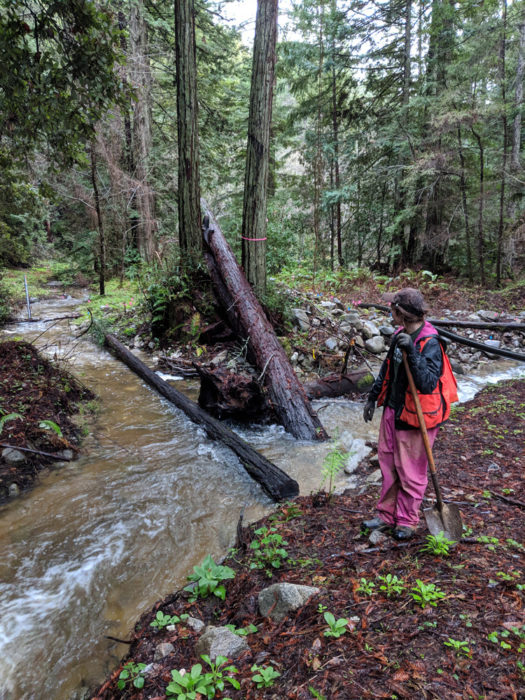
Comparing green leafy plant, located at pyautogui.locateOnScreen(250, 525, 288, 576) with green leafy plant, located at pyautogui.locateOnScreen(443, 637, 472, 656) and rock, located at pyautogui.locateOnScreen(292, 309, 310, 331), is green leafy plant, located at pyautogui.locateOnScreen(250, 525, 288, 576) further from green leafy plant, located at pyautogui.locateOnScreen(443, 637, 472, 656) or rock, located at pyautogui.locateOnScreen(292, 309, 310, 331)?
rock, located at pyautogui.locateOnScreen(292, 309, 310, 331)

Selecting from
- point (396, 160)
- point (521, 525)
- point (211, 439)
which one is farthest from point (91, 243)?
point (521, 525)

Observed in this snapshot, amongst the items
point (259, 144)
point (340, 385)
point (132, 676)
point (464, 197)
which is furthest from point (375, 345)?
point (464, 197)

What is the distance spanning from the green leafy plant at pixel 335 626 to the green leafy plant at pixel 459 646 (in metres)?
0.51

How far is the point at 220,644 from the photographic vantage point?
7.02 feet

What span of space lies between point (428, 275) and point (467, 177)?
4128 mm

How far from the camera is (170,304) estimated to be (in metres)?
8.96

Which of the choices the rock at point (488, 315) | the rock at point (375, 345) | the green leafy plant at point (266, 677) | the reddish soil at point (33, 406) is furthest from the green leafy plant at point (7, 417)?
the rock at point (488, 315)

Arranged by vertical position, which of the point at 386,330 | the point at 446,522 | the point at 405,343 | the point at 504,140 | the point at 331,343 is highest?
the point at 504,140

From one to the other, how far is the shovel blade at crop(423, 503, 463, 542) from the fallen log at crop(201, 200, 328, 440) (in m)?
2.71

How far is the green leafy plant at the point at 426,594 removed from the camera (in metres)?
2.15

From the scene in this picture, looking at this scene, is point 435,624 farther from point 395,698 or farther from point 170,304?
point 170,304

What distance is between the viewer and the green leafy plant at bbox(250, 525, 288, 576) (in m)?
2.90

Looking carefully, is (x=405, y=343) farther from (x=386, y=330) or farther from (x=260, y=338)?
(x=386, y=330)

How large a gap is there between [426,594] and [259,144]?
799 centimetres
